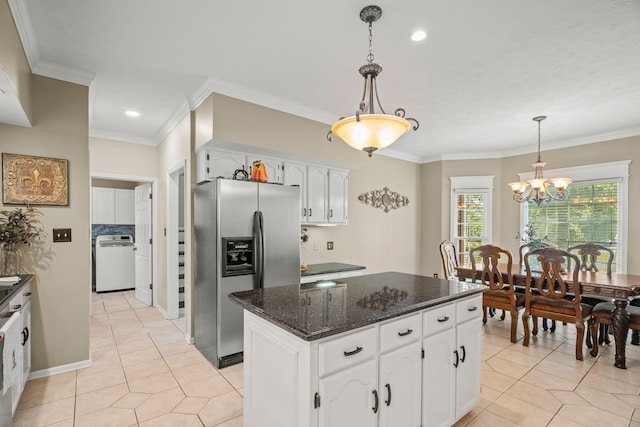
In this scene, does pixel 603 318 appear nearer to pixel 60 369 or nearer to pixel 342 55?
pixel 342 55

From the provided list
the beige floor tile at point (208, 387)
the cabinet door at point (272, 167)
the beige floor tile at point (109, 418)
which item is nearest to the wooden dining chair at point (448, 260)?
the cabinet door at point (272, 167)

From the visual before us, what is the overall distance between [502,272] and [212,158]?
369 cm

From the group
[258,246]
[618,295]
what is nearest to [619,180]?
[618,295]

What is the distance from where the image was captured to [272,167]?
147 inches

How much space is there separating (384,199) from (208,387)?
13.1ft

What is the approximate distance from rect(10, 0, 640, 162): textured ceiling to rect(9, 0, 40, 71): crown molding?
13mm

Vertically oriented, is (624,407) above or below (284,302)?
below

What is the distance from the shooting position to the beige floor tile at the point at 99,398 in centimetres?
237

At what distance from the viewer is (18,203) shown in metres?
2.74

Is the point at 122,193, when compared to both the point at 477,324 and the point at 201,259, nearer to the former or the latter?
the point at 201,259

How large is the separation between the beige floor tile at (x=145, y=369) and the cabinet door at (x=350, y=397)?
2193mm

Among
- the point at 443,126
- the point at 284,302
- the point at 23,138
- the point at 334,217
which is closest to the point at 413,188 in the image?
the point at 443,126

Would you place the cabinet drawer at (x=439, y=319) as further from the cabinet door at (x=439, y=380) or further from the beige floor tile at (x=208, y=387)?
the beige floor tile at (x=208, y=387)

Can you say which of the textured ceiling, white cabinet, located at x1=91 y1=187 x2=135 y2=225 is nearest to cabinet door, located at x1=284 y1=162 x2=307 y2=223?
the textured ceiling
